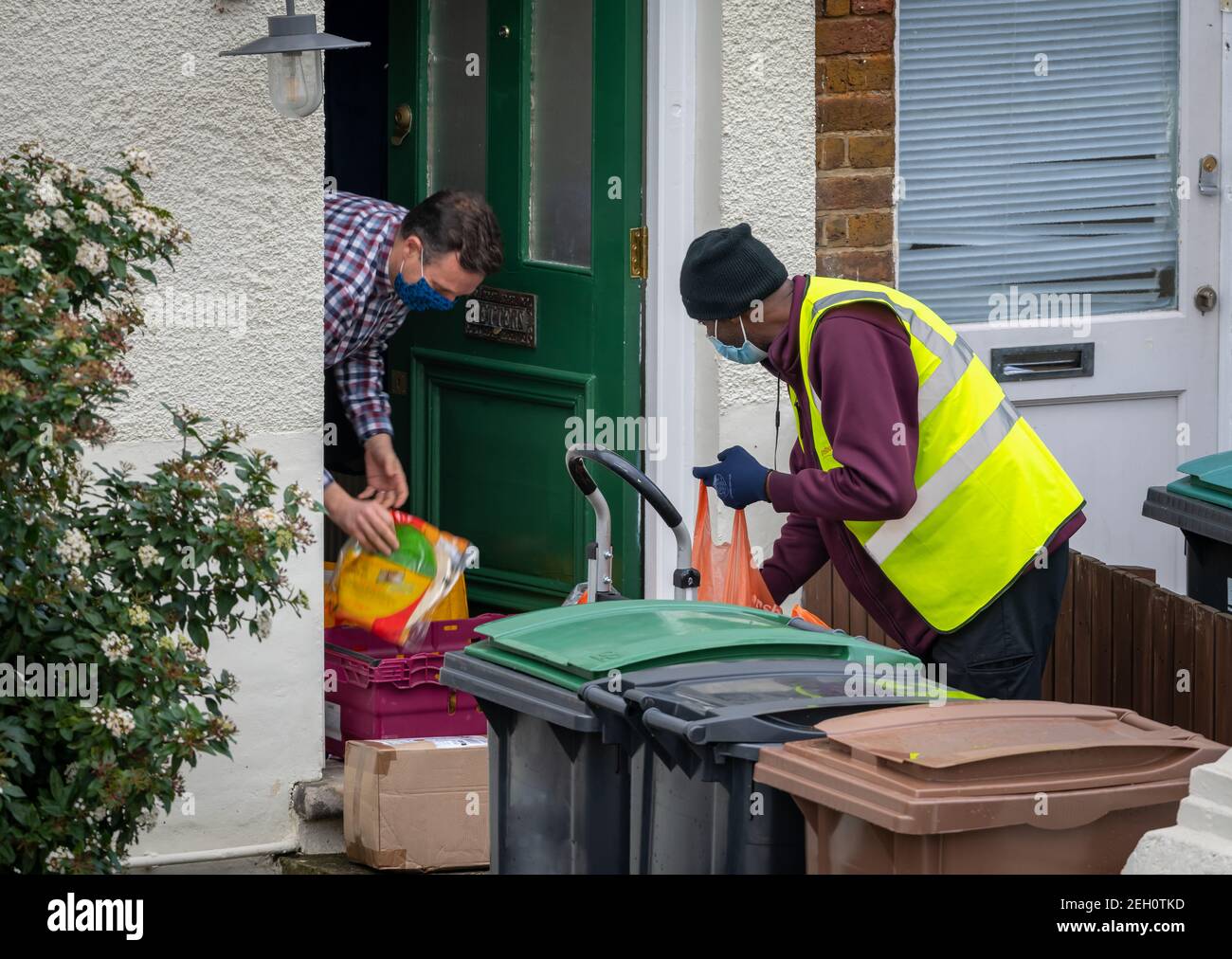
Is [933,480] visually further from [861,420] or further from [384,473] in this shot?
[384,473]

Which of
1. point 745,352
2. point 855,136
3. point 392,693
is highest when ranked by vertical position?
point 855,136

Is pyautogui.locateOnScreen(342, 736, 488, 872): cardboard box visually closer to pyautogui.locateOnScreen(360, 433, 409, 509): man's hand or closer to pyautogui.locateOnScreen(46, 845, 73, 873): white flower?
pyautogui.locateOnScreen(360, 433, 409, 509): man's hand

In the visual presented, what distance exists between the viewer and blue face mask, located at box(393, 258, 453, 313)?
5738mm

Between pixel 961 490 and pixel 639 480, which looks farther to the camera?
pixel 639 480

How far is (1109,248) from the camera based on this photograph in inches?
259

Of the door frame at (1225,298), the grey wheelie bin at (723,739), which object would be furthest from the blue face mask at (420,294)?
the door frame at (1225,298)

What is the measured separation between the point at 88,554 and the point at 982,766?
173cm

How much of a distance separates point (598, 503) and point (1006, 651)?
1.04 meters

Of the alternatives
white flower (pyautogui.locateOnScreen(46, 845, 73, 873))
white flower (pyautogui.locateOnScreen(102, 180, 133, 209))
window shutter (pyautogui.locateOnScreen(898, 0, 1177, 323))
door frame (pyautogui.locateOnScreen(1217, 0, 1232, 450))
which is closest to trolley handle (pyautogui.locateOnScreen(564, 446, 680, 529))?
white flower (pyautogui.locateOnScreen(102, 180, 133, 209))

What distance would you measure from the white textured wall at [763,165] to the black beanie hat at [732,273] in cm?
157

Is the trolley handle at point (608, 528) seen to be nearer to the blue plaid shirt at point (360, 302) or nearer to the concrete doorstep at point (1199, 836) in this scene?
the blue plaid shirt at point (360, 302)

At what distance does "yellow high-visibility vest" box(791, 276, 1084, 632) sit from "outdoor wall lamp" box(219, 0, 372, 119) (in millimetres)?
1559

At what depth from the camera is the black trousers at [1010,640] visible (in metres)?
4.39

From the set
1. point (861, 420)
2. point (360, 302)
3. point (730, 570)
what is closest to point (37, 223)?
point (861, 420)
